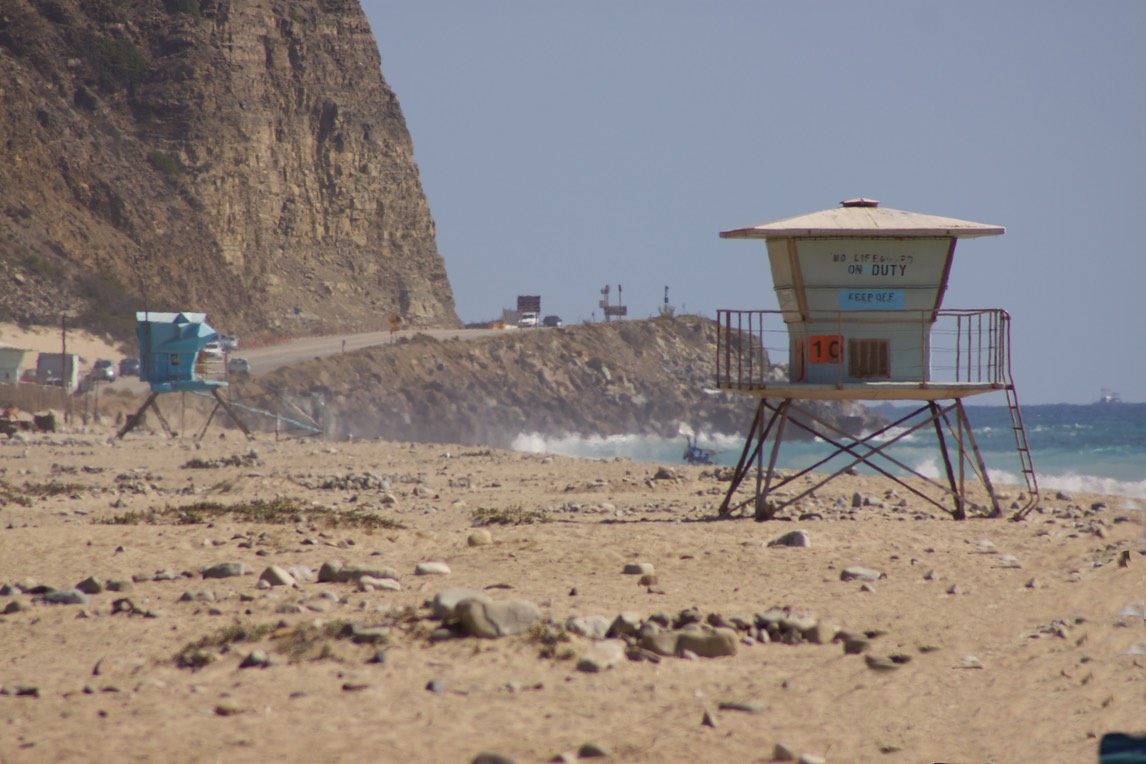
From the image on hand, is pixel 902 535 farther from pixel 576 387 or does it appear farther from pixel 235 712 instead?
pixel 576 387

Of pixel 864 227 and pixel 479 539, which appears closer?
pixel 479 539

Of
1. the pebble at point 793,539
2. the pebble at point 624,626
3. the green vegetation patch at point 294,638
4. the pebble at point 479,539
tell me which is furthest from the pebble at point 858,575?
the green vegetation patch at point 294,638

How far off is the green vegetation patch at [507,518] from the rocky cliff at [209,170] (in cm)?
5787

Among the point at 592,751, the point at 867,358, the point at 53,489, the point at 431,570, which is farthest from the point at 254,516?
the point at 592,751

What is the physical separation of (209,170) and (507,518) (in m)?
72.1

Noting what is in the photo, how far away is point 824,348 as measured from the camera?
16969 mm

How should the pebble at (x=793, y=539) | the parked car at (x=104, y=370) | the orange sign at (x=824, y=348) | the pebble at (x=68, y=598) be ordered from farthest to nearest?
1. the parked car at (x=104, y=370)
2. the orange sign at (x=824, y=348)
3. the pebble at (x=793, y=539)
4. the pebble at (x=68, y=598)

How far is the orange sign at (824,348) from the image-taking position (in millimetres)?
16922

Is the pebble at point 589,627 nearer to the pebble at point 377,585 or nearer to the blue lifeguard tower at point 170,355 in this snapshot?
the pebble at point 377,585

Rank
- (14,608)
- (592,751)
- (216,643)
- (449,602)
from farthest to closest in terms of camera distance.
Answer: (14,608), (449,602), (216,643), (592,751)

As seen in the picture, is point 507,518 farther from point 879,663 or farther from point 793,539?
point 879,663

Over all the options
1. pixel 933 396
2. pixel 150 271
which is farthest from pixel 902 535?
pixel 150 271

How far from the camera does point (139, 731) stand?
23.2 feet

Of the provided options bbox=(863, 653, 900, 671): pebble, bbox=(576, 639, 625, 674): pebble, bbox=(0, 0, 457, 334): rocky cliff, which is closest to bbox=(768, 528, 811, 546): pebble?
bbox=(863, 653, 900, 671): pebble
